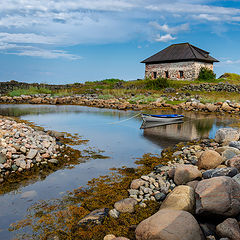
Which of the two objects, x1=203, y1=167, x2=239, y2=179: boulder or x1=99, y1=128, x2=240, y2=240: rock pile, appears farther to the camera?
x1=203, y1=167, x2=239, y2=179: boulder

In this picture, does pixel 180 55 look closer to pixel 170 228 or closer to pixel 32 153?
pixel 32 153

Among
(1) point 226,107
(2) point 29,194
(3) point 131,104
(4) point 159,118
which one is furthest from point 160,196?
(3) point 131,104

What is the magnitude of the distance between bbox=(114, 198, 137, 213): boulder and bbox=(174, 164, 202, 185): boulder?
52.8 inches

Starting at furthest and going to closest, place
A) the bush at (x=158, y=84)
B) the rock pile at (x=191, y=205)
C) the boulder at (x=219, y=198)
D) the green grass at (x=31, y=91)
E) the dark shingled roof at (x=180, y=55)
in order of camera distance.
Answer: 1. the dark shingled roof at (x=180, y=55)
2. the bush at (x=158, y=84)
3. the green grass at (x=31, y=91)
4. the boulder at (x=219, y=198)
5. the rock pile at (x=191, y=205)

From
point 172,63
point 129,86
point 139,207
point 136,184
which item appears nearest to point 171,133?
point 136,184

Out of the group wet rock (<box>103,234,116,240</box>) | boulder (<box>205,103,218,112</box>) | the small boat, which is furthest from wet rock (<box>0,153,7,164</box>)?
boulder (<box>205,103,218,112</box>)

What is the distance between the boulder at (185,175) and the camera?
20.5ft

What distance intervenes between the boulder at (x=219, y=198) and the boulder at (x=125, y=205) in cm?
153

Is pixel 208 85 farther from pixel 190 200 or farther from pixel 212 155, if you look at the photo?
pixel 190 200

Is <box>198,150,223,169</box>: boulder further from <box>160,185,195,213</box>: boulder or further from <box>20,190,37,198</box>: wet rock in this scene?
<box>20,190,37,198</box>: wet rock

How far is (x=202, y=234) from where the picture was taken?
421 centimetres

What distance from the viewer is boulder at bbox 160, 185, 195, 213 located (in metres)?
4.94

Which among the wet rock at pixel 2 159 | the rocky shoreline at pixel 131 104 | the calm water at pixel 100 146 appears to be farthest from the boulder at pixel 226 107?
the wet rock at pixel 2 159

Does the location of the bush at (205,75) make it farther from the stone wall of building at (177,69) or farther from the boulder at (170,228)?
the boulder at (170,228)
